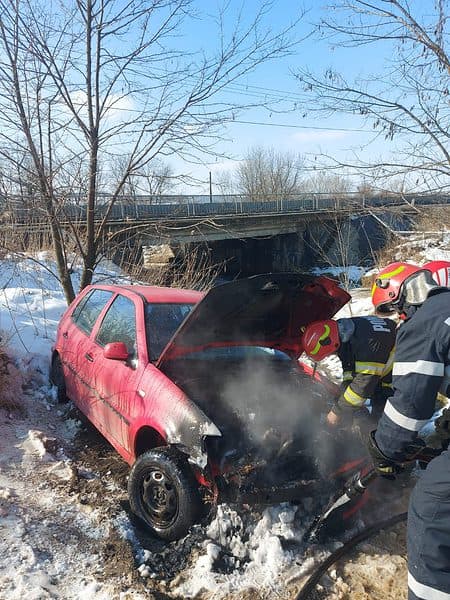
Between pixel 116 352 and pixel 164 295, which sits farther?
pixel 164 295

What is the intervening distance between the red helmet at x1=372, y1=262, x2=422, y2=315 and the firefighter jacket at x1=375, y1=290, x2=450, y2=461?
0.55 m

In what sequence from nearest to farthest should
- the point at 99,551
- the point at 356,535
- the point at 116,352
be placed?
1. the point at 99,551
2. the point at 356,535
3. the point at 116,352

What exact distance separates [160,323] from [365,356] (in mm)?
1766

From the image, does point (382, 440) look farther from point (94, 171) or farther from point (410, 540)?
point (94, 171)

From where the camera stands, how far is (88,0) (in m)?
6.00

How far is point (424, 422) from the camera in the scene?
221cm

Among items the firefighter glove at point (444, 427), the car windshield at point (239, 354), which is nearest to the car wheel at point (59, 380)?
the car windshield at point (239, 354)

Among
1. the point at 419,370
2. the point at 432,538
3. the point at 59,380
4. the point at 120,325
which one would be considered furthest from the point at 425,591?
the point at 59,380

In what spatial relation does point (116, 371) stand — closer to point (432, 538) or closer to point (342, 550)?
point (342, 550)

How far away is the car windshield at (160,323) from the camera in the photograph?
145 inches

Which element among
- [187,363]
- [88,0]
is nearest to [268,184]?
[88,0]

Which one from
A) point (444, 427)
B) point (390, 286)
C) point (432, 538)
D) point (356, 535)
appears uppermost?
point (390, 286)

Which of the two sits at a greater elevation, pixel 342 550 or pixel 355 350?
pixel 355 350

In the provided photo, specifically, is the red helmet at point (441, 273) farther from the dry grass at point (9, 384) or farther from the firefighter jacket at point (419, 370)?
the dry grass at point (9, 384)
